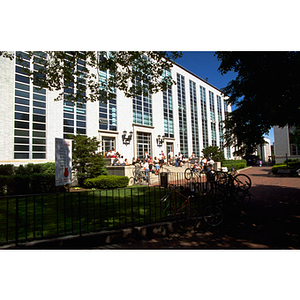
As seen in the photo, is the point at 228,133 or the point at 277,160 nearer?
the point at 228,133

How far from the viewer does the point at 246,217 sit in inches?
226

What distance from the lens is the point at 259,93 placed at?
5.69 metres

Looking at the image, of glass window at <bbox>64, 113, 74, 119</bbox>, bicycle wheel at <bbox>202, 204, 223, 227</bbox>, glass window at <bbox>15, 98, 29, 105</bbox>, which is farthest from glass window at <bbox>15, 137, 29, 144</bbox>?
bicycle wheel at <bbox>202, 204, 223, 227</bbox>

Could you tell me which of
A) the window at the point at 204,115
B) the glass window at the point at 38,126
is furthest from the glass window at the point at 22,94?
the window at the point at 204,115

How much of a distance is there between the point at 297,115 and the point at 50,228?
26.5ft

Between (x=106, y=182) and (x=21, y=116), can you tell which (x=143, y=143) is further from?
(x=21, y=116)

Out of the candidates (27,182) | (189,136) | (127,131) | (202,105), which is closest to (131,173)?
(27,182)

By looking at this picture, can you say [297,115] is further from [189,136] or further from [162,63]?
[189,136]

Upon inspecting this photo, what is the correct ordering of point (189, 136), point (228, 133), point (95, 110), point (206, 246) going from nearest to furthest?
point (206, 246), point (228, 133), point (95, 110), point (189, 136)

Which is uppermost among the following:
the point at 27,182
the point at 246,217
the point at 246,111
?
the point at 246,111

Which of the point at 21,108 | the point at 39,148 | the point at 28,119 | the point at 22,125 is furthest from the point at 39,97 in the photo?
the point at 39,148

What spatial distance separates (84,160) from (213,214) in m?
10.2

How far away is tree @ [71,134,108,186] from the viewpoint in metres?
12.7

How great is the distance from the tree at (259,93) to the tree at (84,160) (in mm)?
9551
